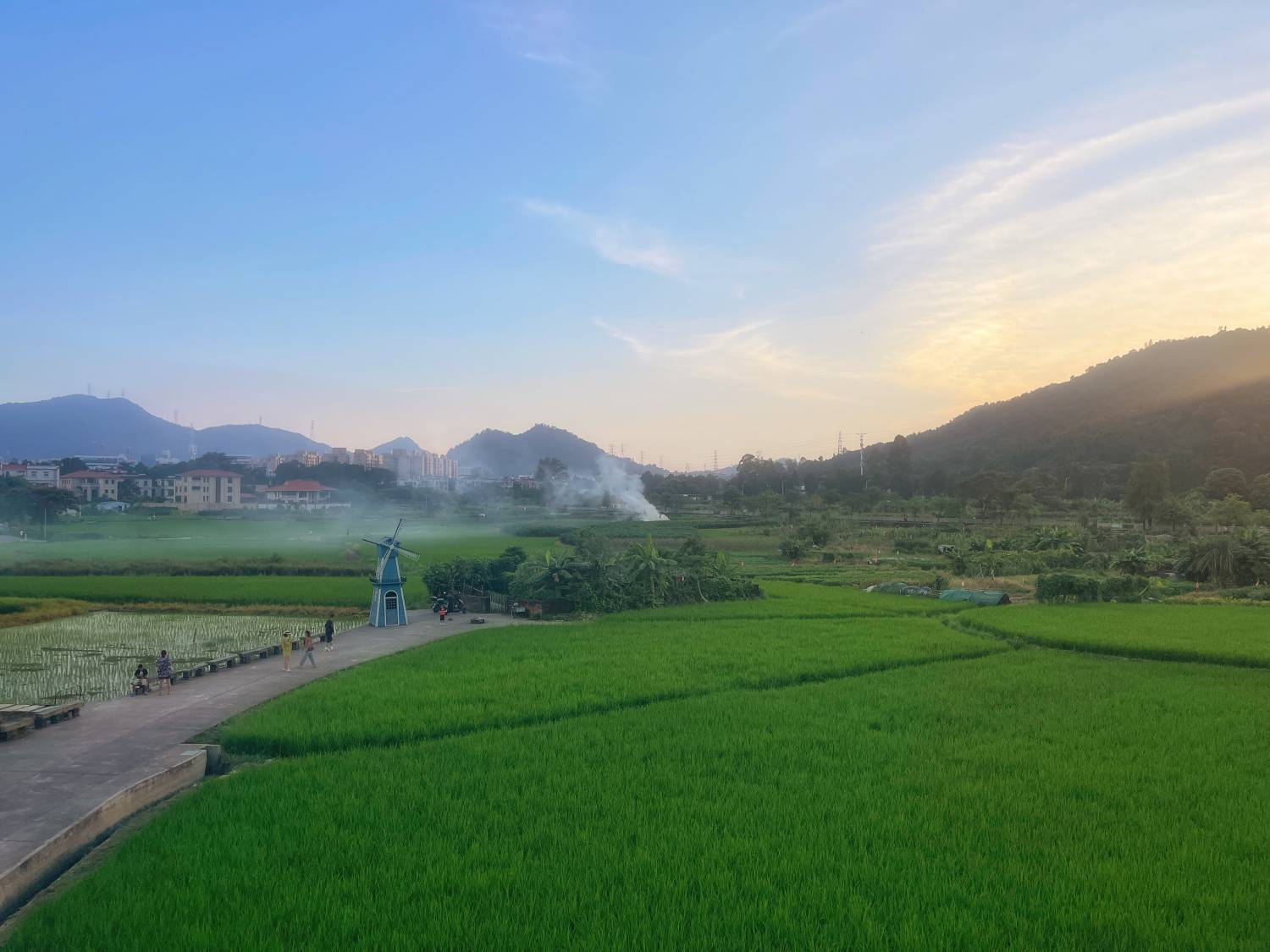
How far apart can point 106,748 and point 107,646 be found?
1130 cm

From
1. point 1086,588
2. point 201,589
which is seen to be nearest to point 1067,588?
point 1086,588

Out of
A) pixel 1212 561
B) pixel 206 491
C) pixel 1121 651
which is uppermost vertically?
pixel 206 491

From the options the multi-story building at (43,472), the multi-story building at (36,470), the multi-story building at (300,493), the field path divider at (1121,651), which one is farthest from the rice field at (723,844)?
the multi-story building at (43,472)

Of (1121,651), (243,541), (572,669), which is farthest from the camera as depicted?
(243,541)

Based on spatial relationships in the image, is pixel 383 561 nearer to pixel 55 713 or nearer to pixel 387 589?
pixel 387 589

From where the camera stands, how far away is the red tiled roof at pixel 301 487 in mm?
110000

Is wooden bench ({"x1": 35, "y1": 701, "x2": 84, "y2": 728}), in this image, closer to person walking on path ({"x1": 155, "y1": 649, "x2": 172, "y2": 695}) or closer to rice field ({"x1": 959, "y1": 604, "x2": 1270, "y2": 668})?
person walking on path ({"x1": 155, "y1": 649, "x2": 172, "y2": 695})

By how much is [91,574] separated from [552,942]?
118ft

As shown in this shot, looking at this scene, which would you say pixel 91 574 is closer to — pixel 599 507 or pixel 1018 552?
pixel 1018 552

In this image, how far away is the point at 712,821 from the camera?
8.11 metres

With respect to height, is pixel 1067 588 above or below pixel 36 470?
below

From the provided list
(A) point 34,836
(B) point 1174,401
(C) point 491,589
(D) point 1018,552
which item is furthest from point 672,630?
(B) point 1174,401

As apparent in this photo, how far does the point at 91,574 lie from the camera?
3412cm

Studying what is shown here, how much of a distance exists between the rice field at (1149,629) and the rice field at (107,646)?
1906cm
